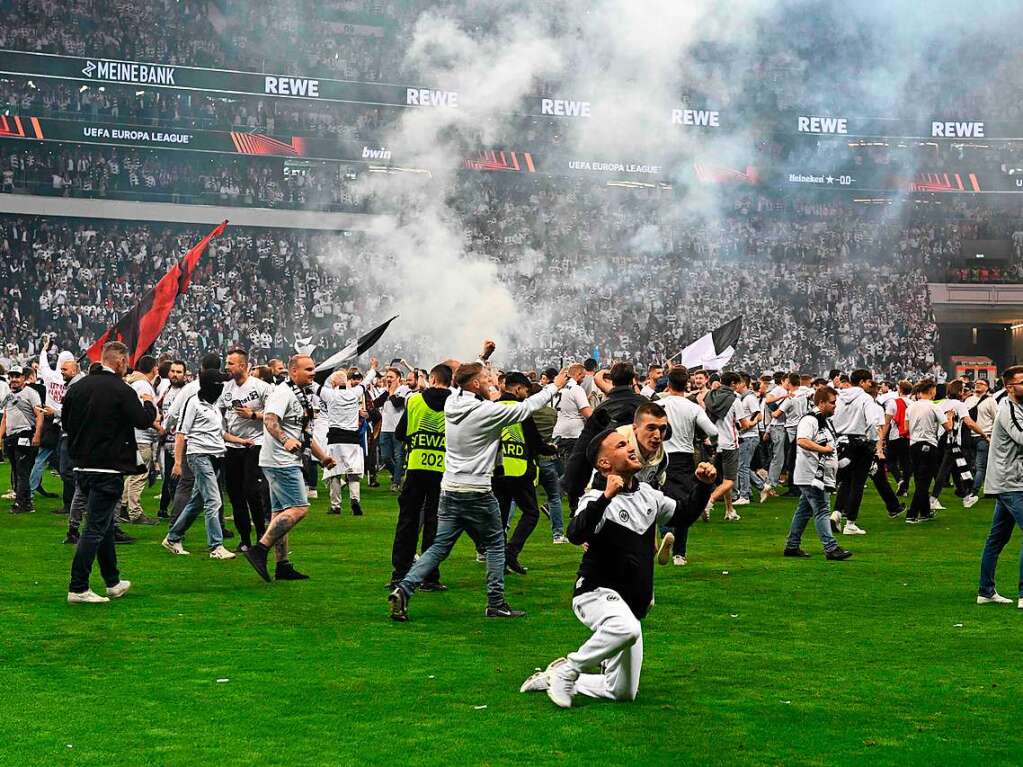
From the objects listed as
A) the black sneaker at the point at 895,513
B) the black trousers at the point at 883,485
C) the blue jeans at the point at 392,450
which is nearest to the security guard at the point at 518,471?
the black trousers at the point at 883,485

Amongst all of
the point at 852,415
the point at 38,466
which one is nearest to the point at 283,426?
the point at 852,415

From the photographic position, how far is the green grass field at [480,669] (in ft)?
18.6

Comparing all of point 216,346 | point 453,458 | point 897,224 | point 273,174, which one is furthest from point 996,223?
point 453,458

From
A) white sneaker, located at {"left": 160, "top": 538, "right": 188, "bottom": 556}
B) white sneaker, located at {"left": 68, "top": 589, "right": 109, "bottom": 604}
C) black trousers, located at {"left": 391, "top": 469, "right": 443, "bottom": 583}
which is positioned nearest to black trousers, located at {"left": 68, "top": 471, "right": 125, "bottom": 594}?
white sneaker, located at {"left": 68, "top": 589, "right": 109, "bottom": 604}

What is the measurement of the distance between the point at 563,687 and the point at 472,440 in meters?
2.69

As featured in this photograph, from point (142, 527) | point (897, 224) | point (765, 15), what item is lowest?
point (142, 527)

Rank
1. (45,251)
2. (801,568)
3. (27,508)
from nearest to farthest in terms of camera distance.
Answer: (801,568)
(27,508)
(45,251)

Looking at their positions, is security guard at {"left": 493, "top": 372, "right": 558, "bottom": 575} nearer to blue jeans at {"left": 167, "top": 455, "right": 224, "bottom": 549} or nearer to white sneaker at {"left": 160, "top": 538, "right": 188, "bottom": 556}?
blue jeans at {"left": 167, "top": 455, "right": 224, "bottom": 549}

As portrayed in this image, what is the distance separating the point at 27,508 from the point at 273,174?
100 feet

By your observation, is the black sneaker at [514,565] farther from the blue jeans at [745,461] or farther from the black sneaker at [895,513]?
the blue jeans at [745,461]

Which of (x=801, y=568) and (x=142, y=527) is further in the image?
(x=142, y=527)

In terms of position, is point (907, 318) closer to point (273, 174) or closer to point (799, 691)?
point (273, 174)

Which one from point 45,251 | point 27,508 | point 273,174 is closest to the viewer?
point 27,508

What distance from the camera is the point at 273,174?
4506cm
